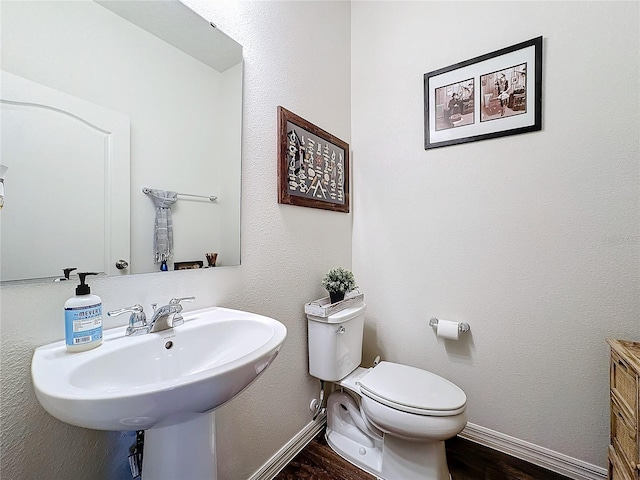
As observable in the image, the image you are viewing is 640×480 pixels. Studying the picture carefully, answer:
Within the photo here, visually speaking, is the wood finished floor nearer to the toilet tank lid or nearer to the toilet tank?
the toilet tank

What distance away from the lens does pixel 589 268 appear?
118cm

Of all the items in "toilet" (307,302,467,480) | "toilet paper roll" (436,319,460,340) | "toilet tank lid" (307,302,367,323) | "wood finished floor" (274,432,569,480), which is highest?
"toilet tank lid" (307,302,367,323)

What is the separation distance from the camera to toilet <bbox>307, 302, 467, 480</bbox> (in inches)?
41.0

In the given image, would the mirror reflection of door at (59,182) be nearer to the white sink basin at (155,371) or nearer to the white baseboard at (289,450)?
the white sink basin at (155,371)

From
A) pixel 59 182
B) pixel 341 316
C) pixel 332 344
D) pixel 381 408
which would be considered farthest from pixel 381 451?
pixel 59 182

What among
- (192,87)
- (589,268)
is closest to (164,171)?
(192,87)

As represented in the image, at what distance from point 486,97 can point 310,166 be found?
0.95 metres

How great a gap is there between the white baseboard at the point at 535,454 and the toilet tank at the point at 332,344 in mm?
736

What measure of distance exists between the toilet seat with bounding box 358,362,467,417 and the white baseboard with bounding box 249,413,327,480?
17.5 inches

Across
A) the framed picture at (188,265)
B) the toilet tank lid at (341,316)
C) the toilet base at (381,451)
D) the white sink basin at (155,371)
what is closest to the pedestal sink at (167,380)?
the white sink basin at (155,371)

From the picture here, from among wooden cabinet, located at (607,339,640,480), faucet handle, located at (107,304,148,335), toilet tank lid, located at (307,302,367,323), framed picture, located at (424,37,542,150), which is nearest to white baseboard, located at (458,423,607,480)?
wooden cabinet, located at (607,339,640,480)

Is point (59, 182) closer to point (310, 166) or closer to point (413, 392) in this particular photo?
point (310, 166)

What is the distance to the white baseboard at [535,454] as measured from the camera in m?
1.17

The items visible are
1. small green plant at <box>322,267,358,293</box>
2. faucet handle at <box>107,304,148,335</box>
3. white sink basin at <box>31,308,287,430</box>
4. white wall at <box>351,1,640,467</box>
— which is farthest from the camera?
small green plant at <box>322,267,358,293</box>
